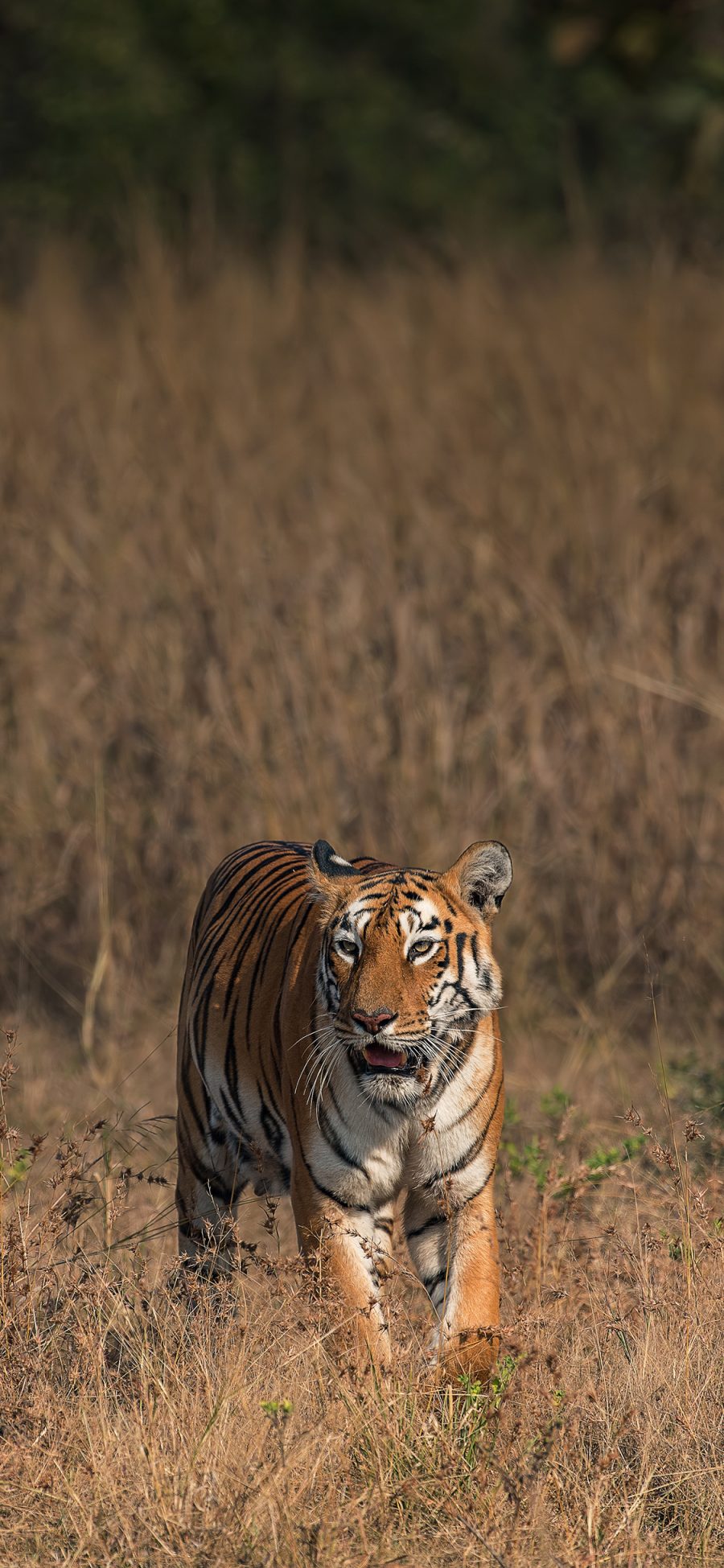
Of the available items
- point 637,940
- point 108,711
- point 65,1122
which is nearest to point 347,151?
point 108,711

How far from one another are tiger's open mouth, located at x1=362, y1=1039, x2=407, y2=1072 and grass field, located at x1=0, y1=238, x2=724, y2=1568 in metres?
0.46

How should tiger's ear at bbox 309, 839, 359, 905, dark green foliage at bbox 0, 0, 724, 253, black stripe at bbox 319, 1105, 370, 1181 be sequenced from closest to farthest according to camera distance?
black stripe at bbox 319, 1105, 370, 1181 < tiger's ear at bbox 309, 839, 359, 905 < dark green foliage at bbox 0, 0, 724, 253

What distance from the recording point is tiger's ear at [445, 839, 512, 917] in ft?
10.9

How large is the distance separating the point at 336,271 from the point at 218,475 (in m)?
1.99

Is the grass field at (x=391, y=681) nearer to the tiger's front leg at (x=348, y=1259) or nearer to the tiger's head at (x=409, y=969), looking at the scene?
the tiger's front leg at (x=348, y=1259)

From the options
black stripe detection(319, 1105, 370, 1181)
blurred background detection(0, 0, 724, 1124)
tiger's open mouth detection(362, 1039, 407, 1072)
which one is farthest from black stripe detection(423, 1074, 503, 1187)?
blurred background detection(0, 0, 724, 1124)

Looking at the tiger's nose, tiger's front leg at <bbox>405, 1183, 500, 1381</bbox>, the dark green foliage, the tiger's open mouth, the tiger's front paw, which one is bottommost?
the tiger's front paw

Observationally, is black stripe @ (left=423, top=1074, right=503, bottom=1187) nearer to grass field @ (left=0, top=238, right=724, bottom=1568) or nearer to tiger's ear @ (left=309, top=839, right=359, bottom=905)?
grass field @ (left=0, top=238, right=724, bottom=1568)

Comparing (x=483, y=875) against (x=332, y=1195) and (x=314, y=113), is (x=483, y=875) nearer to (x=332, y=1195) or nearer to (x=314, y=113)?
(x=332, y=1195)

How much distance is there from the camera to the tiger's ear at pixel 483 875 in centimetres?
331

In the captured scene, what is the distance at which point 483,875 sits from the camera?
3.33 meters

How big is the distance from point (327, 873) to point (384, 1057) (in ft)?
1.41

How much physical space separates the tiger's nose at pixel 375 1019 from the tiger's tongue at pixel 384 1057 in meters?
0.07

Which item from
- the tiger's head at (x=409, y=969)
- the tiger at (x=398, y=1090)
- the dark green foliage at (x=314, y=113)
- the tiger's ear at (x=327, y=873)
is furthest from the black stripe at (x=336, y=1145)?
the dark green foliage at (x=314, y=113)
